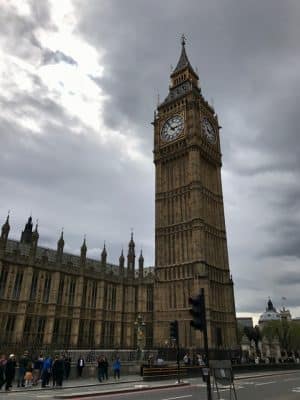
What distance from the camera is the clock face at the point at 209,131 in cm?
6094

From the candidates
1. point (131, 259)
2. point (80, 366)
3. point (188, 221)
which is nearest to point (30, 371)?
point (80, 366)

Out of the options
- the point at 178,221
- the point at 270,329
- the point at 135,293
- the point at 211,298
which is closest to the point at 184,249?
the point at 178,221

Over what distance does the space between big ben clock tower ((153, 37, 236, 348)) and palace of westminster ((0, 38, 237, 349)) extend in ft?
0.53

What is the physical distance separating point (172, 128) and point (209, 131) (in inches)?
281

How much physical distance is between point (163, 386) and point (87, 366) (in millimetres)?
8159

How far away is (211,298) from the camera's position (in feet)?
156

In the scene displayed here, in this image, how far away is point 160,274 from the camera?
52.2 m

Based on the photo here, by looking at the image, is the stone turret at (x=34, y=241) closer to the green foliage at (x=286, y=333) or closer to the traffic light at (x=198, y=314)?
the traffic light at (x=198, y=314)

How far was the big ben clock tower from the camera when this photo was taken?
158 ft

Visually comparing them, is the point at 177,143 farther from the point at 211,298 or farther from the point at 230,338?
the point at 230,338

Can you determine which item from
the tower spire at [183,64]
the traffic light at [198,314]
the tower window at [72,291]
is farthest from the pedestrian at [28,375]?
the tower spire at [183,64]

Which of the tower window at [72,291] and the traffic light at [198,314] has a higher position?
the tower window at [72,291]

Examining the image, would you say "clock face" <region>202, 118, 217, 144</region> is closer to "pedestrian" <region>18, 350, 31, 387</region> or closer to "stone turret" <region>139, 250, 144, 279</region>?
"stone turret" <region>139, 250, 144, 279</region>

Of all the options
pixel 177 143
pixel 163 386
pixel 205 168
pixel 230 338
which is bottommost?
pixel 163 386
